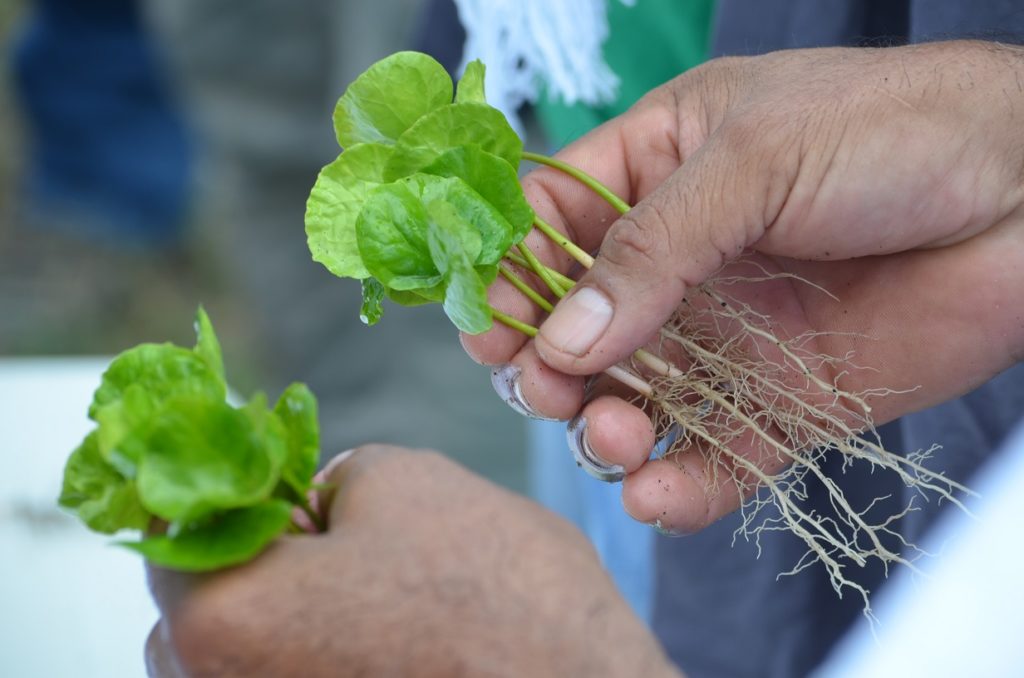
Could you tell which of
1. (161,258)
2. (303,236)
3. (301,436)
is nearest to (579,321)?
(301,436)

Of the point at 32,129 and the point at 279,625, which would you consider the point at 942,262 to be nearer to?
the point at 279,625

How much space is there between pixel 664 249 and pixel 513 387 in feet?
0.76

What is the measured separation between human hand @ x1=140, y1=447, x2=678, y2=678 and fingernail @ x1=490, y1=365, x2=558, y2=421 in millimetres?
280

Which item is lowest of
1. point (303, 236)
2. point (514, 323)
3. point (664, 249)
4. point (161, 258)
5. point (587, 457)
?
point (161, 258)

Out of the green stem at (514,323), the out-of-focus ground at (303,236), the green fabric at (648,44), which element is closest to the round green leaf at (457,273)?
the green stem at (514,323)

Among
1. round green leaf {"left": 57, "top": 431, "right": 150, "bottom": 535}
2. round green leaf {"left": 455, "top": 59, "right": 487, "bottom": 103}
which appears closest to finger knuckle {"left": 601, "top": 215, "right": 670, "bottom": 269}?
round green leaf {"left": 455, "top": 59, "right": 487, "bottom": 103}

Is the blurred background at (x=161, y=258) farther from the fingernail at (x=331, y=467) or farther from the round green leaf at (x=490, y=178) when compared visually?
the round green leaf at (x=490, y=178)

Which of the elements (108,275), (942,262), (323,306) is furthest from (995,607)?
(108,275)

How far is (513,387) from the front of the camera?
1008mm

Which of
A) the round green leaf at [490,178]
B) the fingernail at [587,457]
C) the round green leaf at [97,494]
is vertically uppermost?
the round green leaf at [490,178]

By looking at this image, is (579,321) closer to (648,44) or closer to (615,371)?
(615,371)

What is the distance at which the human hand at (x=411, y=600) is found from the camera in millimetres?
612

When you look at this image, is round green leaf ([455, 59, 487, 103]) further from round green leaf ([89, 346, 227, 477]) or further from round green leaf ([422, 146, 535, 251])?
round green leaf ([89, 346, 227, 477])

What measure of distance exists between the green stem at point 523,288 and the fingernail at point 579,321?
83 mm
